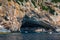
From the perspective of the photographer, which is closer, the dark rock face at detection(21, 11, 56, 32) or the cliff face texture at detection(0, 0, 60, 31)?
the cliff face texture at detection(0, 0, 60, 31)

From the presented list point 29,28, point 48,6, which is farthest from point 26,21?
point 48,6

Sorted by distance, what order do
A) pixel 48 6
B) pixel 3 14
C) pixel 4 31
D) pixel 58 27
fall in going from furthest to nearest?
pixel 48 6 < pixel 58 27 < pixel 3 14 < pixel 4 31

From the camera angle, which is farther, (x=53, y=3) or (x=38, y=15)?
(x=53, y=3)

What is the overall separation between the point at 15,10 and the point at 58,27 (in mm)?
18723

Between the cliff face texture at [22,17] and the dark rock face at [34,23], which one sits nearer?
the cliff face texture at [22,17]

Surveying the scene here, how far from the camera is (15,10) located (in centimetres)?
12444

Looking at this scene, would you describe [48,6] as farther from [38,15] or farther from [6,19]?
[6,19]

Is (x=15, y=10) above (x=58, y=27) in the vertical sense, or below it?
above

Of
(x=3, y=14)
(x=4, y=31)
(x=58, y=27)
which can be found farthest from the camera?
(x=58, y=27)

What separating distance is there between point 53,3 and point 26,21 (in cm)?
3022

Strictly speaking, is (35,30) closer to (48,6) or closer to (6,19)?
(6,19)

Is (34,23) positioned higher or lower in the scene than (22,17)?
lower

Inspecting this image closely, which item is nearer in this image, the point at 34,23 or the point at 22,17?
the point at 34,23

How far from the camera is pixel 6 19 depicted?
117 meters
